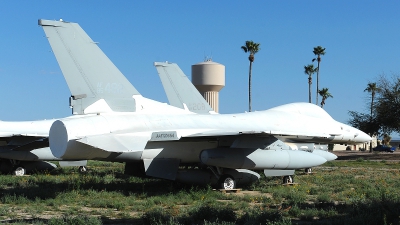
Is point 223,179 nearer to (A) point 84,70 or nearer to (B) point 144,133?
(B) point 144,133

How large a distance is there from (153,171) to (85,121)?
2.96m

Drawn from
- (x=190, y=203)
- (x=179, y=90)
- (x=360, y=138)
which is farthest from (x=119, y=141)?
(x=360, y=138)

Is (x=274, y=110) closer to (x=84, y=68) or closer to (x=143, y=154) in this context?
(x=143, y=154)

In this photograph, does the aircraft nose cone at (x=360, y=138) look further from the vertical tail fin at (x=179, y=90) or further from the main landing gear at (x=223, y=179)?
the main landing gear at (x=223, y=179)

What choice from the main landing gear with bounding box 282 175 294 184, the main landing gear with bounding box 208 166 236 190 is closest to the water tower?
the main landing gear with bounding box 282 175 294 184

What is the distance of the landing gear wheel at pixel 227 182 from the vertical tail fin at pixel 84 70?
414 cm

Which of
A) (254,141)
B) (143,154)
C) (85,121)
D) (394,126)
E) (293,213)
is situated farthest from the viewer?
(394,126)

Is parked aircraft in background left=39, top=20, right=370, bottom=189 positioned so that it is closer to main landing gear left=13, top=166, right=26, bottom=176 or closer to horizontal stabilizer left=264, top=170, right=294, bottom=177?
horizontal stabilizer left=264, top=170, right=294, bottom=177

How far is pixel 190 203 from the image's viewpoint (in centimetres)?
1404

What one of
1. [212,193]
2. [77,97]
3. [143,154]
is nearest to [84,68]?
[77,97]

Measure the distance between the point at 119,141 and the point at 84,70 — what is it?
2.25 metres

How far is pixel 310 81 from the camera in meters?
64.9

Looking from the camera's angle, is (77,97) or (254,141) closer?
(77,97)

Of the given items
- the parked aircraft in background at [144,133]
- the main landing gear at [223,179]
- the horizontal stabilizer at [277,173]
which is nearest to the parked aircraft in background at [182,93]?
the horizontal stabilizer at [277,173]
